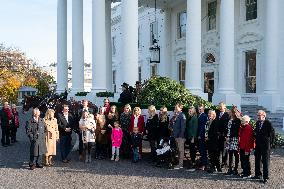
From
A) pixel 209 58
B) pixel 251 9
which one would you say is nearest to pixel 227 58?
pixel 251 9

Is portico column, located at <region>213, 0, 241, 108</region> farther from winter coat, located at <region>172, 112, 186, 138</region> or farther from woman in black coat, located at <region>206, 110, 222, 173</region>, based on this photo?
woman in black coat, located at <region>206, 110, 222, 173</region>

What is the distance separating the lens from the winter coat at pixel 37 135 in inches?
417

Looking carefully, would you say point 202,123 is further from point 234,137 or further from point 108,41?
point 108,41

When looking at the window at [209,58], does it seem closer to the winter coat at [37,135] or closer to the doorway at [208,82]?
the doorway at [208,82]

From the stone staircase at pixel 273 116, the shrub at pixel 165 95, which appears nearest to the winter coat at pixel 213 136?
the shrub at pixel 165 95

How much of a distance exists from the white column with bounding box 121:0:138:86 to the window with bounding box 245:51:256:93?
761 cm

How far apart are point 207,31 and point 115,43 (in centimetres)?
1733

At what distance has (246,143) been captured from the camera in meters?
9.48

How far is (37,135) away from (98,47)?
12608mm

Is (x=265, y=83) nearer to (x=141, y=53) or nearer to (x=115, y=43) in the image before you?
(x=141, y=53)

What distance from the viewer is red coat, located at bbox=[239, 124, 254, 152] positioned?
9430mm

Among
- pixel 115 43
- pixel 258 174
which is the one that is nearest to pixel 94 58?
pixel 258 174

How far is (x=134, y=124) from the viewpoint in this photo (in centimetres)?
1153

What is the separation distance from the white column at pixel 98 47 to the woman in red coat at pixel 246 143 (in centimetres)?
1419
